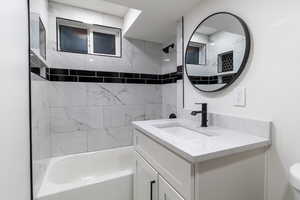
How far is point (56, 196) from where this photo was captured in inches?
49.6

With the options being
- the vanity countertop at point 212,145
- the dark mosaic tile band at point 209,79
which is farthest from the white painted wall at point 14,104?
the dark mosaic tile band at point 209,79

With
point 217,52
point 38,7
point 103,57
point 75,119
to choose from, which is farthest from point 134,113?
point 38,7

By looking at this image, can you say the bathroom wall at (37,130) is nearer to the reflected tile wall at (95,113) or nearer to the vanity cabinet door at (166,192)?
the reflected tile wall at (95,113)

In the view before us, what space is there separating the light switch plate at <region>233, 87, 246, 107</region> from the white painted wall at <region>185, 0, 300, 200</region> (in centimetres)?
3

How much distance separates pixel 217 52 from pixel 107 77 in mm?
1478

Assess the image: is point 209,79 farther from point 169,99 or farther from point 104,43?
point 104,43

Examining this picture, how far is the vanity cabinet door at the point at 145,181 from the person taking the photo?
1.04 m

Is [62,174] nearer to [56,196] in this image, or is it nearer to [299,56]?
[56,196]

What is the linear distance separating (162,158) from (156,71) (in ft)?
5.85

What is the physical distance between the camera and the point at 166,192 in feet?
2.87

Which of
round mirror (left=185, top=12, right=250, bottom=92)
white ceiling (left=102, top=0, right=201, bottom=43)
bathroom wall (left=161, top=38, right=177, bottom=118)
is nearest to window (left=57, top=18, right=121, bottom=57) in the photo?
white ceiling (left=102, top=0, right=201, bottom=43)

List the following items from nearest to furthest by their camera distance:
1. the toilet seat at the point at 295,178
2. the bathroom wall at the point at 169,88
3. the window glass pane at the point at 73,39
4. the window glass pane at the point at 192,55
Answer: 1. the toilet seat at the point at 295,178
2. the window glass pane at the point at 192,55
3. the window glass pane at the point at 73,39
4. the bathroom wall at the point at 169,88

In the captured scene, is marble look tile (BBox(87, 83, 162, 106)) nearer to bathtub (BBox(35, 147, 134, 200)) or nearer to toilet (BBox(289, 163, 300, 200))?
bathtub (BBox(35, 147, 134, 200))

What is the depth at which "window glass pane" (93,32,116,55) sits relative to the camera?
2.14 meters
